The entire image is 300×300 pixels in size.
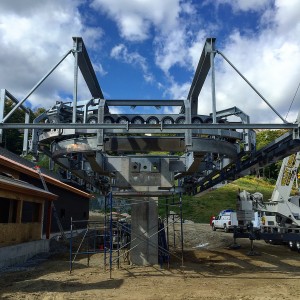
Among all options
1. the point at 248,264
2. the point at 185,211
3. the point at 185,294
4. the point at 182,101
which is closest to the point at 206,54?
the point at 182,101

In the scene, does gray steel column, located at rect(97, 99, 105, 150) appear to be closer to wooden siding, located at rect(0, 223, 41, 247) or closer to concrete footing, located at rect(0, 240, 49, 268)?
wooden siding, located at rect(0, 223, 41, 247)

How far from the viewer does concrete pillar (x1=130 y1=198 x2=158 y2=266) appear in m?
15.8

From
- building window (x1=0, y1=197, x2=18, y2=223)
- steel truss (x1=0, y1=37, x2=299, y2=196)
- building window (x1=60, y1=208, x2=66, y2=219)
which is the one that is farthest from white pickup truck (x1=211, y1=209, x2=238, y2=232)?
building window (x1=0, y1=197, x2=18, y2=223)

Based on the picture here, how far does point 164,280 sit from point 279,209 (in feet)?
40.1

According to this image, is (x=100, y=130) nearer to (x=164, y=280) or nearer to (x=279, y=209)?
(x=164, y=280)

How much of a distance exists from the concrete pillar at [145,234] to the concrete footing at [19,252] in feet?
16.1

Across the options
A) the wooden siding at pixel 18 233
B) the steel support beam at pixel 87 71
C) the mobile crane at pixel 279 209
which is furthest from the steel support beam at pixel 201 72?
the mobile crane at pixel 279 209

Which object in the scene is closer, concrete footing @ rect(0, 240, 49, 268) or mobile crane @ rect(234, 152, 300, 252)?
concrete footing @ rect(0, 240, 49, 268)

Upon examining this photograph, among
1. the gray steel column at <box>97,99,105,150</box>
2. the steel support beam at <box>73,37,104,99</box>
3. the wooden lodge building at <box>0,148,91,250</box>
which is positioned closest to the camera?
the steel support beam at <box>73,37,104,99</box>

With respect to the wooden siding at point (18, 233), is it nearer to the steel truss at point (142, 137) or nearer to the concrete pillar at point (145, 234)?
the steel truss at point (142, 137)

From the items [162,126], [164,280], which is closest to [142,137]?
[162,126]

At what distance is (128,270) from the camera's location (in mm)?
14773

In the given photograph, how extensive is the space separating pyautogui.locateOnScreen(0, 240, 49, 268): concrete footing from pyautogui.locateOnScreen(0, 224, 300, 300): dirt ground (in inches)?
34.7

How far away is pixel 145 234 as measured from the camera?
52.0 ft
